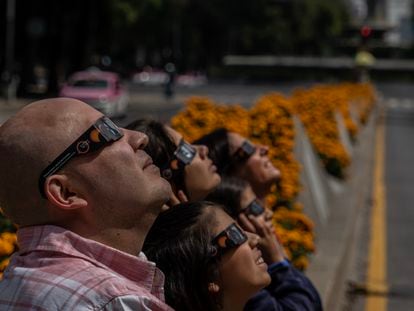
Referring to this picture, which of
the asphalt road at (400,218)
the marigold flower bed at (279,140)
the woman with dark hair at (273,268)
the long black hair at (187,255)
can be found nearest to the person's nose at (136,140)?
the long black hair at (187,255)

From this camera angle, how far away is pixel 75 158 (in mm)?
2205

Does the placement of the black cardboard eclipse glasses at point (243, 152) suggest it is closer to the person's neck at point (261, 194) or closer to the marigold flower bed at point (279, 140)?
the person's neck at point (261, 194)

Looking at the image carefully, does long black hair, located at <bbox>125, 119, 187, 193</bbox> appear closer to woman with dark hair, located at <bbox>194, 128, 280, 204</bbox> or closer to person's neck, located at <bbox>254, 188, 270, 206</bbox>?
woman with dark hair, located at <bbox>194, 128, 280, 204</bbox>

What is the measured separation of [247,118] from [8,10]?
106ft

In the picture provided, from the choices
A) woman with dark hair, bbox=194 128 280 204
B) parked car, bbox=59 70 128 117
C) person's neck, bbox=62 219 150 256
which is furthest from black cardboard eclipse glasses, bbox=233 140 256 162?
parked car, bbox=59 70 128 117

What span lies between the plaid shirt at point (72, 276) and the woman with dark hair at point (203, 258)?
41 cm

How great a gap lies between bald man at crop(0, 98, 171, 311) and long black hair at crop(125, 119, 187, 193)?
51.8 inches

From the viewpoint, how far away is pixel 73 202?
2.22 metres

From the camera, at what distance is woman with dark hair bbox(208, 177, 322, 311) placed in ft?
11.9

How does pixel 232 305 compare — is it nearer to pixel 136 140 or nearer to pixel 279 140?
pixel 136 140

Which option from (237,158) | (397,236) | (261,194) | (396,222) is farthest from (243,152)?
(396,222)

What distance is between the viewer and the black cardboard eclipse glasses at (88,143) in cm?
218

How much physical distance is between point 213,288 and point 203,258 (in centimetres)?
10

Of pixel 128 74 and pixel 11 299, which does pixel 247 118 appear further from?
pixel 128 74
